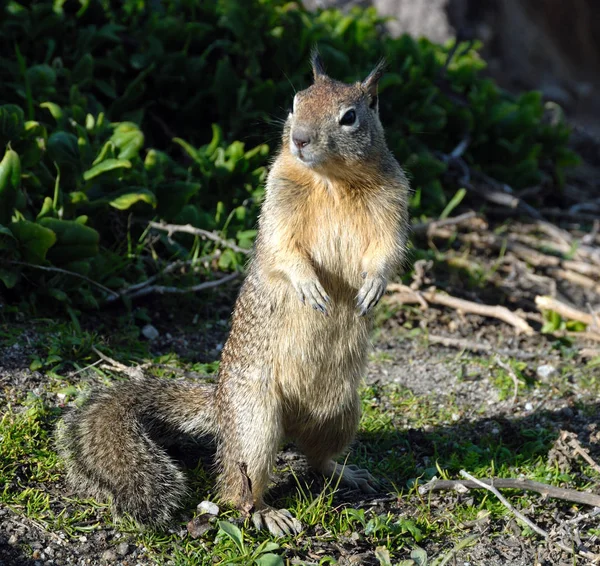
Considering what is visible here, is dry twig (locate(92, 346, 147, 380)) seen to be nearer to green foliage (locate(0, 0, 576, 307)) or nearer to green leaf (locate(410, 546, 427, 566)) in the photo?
green foliage (locate(0, 0, 576, 307))

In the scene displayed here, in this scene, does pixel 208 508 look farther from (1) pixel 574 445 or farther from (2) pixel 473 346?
(2) pixel 473 346

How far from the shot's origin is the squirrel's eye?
149 inches

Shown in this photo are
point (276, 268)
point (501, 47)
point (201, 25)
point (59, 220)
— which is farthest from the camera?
point (501, 47)

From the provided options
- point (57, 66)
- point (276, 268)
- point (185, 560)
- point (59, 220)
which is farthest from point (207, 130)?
point (185, 560)

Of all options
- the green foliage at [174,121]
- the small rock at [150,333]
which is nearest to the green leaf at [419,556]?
the small rock at [150,333]

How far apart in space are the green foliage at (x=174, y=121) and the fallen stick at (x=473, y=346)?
1.44 metres

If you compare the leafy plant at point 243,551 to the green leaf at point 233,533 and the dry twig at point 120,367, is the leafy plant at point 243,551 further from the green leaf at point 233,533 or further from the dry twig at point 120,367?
the dry twig at point 120,367

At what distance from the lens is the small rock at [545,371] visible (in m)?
5.19

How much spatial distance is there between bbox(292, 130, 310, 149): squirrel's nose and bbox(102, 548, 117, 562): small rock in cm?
182

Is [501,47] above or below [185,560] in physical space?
above

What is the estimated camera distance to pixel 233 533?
135 inches

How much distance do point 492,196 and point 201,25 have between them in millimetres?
2793

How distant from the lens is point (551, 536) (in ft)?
11.7

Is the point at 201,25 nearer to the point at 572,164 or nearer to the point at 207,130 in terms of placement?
the point at 207,130
